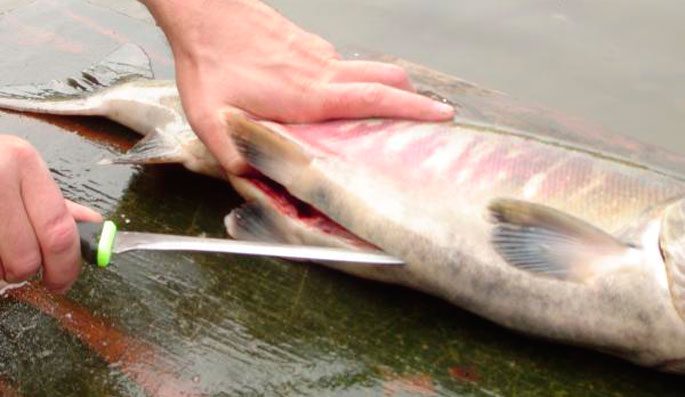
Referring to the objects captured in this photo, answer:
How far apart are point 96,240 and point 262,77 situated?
2.74 ft

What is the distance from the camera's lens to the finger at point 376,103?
269cm

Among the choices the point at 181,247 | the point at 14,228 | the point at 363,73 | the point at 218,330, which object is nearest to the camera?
the point at 14,228

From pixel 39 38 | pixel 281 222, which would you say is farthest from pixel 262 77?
pixel 39 38

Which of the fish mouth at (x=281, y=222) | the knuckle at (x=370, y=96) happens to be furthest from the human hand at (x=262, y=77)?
the fish mouth at (x=281, y=222)

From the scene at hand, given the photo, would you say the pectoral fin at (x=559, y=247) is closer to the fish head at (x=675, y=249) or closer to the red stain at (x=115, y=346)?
the fish head at (x=675, y=249)

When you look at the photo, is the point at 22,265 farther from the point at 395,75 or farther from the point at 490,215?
the point at 395,75

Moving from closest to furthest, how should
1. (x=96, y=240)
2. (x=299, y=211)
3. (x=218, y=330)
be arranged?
(x=96, y=240), (x=218, y=330), (x=299, y=211)

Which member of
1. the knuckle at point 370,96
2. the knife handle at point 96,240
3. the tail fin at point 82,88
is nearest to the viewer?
the knife handle at point 96,240

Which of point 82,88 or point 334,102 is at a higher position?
point 334,102

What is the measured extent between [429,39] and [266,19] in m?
2.96

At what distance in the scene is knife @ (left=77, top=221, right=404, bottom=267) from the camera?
7.00ft

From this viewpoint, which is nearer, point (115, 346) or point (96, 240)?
point (96, 240)

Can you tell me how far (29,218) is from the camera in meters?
2.05

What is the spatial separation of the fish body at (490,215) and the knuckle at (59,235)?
65 cm
